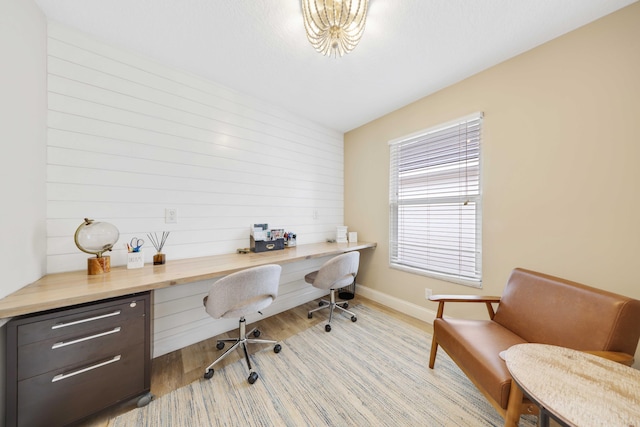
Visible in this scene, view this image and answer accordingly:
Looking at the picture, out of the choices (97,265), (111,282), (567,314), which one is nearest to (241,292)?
(111,282)

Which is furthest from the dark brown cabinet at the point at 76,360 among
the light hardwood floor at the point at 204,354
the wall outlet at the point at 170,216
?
the wall outlet at the point at 170,216

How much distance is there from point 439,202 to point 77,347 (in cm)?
301

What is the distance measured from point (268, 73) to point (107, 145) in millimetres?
1487

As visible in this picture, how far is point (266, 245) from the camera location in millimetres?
2391

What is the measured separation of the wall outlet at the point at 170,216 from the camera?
1.91m

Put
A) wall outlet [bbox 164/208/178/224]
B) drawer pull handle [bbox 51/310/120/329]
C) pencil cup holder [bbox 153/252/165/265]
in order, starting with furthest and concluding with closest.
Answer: wall outlet [bbox 164/208/178/224] < pencil cup holder [bbox 153/252/165/265] < drawer pull handle [bbox 51/310/120/329]

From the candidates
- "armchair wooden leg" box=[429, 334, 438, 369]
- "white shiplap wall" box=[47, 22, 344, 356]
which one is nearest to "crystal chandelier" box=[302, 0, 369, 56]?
"white shiplap wall" box=[47, 22, 344, 356]

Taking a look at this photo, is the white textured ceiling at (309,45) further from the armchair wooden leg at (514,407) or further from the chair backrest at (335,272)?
the armchair wooden leg at (514,407)

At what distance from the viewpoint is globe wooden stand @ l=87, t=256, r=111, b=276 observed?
4.75 ft

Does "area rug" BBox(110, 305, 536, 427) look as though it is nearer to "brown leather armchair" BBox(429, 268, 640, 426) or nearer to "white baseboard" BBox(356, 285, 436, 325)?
"brown leather armchair" BBox(429, 268, 640, 426)

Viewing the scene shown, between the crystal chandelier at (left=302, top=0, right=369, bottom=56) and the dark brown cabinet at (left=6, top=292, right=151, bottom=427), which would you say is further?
the crystal chandelier at (left=302, top=0, right=369, bottom=56)

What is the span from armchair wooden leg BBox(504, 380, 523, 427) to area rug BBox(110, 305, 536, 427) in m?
0.40

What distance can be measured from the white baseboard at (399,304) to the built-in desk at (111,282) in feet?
5.01

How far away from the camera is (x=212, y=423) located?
1.26 metres
